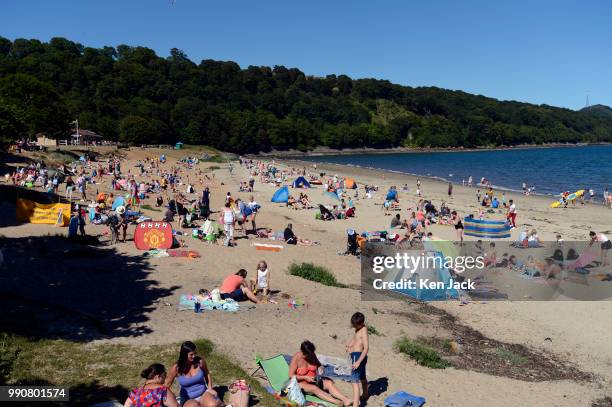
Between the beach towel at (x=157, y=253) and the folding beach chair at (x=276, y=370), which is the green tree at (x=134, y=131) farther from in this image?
the folding beach chair at (x=276, y=370)

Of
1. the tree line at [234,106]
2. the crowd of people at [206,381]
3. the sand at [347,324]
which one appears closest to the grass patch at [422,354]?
the sand at [347,324]

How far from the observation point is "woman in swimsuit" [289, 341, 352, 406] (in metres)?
6.52

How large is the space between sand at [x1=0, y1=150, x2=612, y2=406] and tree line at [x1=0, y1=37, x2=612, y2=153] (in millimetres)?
34486

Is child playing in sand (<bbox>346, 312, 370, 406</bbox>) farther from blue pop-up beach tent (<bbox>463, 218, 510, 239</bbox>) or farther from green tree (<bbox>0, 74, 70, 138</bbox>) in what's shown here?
green tree (<bbox>0, 74, 70, 138</bbox>)

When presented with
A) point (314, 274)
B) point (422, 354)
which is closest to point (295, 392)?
point (422, 354)

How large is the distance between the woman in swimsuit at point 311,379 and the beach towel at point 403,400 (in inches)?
25.4

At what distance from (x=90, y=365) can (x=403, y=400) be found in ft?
14.3

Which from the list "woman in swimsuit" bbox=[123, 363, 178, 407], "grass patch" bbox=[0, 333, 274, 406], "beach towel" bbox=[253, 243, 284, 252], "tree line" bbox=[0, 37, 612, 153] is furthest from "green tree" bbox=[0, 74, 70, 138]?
"woman in swimsuit" bbox=[123, 363, 178, 407]

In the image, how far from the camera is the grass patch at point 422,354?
332 inches

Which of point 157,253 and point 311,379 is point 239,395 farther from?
Answer: point 157,253

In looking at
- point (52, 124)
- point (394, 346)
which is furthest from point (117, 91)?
point (394, 346)

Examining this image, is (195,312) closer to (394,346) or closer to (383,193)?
(394,346)

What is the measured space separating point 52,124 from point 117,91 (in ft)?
184

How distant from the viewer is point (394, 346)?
9.09 meters
